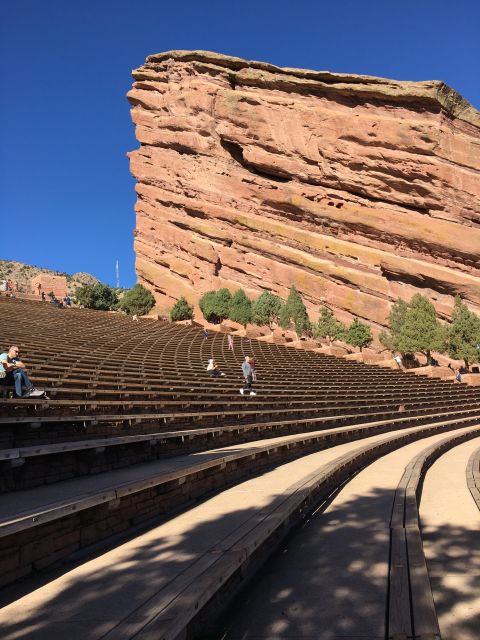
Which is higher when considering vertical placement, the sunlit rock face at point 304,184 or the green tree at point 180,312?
the sunlit rock face at point 304,184

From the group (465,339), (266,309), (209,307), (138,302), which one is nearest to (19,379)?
(465,339)

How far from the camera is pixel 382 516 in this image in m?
5.99

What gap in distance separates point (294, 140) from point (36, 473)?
Result: 223 ft

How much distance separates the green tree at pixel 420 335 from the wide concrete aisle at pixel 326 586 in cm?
3799

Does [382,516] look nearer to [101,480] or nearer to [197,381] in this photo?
[101,480]

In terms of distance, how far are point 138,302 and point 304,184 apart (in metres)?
29.0

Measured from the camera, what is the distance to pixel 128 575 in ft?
12.4

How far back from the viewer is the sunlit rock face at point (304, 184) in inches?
2384

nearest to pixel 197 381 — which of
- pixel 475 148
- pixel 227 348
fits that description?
pixel 227 348

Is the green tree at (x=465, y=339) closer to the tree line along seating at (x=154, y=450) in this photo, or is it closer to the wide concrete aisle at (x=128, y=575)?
the tree line along seating at (x=154, y=450)

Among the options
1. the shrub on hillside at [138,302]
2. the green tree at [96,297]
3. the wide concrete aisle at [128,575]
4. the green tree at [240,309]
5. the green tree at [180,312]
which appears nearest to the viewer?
the wide concrete aisle at [128,575]

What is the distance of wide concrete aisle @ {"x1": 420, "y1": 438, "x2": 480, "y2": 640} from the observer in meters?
3.38

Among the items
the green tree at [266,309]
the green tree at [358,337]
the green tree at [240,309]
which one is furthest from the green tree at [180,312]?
the green tree at [358,337]

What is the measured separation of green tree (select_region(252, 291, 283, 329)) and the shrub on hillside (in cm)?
1633
